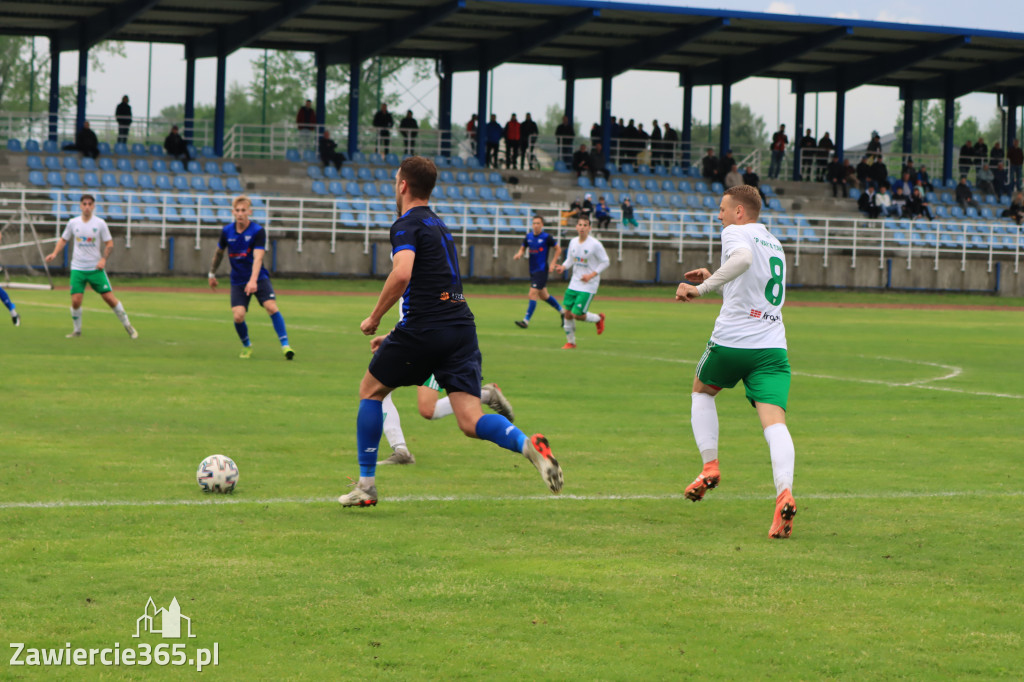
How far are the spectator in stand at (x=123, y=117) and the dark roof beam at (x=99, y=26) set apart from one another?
246cm

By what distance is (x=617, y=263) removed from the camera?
127ft

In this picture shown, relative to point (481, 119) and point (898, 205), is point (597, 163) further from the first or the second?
point (898, 205)

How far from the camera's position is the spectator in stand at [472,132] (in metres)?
47.0

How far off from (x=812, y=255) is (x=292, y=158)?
17.5 m

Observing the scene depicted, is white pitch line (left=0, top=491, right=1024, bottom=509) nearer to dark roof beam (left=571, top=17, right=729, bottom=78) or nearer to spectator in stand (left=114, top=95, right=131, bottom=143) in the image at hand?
spectator in stand (left=114, top=95, right=131, bottom=143)

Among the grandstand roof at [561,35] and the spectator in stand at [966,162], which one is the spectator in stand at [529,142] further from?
the spectator in stand at [966,162]

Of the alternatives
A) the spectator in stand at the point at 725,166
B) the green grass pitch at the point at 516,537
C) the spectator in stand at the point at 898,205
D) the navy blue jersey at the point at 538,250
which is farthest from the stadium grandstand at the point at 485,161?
the green grass pitch at the point at 516,537

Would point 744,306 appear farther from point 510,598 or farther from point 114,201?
point 114,201

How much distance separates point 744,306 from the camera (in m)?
7.33

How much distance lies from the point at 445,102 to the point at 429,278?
1663 inches

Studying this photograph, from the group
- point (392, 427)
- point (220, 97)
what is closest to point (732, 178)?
point (220, 97)

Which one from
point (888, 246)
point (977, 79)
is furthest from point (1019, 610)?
point (977, 79)

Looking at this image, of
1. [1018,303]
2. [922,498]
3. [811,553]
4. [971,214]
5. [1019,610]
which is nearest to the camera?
[1019,610]

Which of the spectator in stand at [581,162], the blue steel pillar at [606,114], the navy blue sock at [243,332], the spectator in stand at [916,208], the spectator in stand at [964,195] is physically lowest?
the navy blue sock at [243,332]
